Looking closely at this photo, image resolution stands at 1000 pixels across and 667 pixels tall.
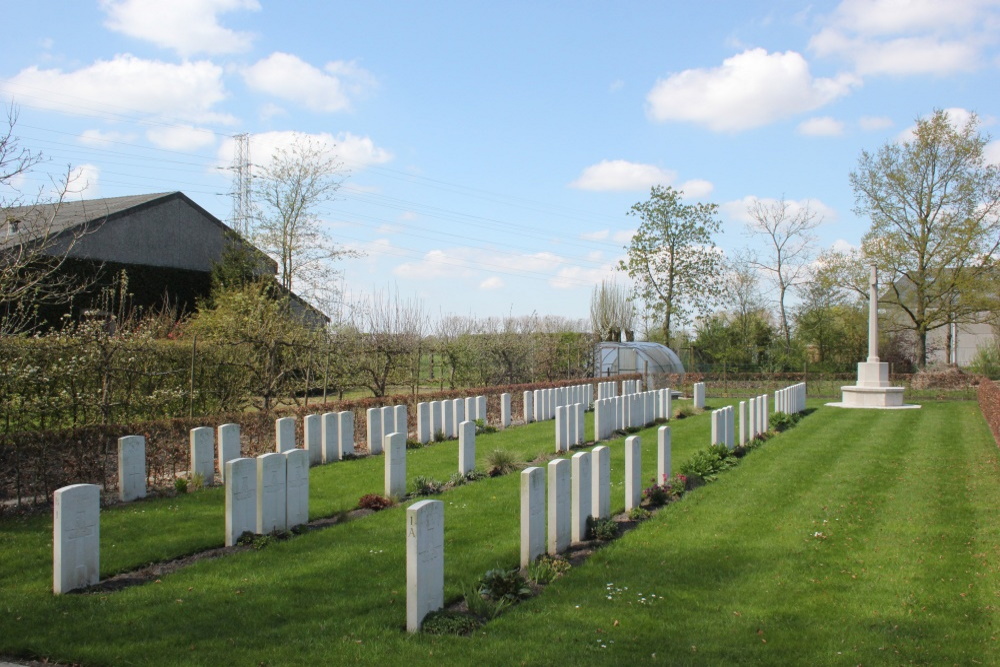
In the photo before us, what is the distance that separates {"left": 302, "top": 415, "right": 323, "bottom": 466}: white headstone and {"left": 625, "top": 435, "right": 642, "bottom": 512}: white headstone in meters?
5.11

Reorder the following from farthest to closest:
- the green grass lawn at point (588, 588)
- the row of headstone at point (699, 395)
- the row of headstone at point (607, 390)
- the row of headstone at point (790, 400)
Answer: the row of headstone at point (607, 390)
the row of headstone at point (699, 395)
the row of headstone at point (790, 400)
the green grass lawn at point (588, 588)

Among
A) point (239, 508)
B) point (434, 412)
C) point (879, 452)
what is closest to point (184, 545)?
point (239, 508)

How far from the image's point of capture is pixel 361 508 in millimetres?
8547

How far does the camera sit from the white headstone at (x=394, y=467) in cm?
908

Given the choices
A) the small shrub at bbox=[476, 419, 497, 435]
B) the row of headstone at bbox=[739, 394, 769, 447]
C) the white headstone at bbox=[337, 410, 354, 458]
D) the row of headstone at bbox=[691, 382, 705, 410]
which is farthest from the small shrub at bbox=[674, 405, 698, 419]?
the white headstone at bbox=[337, 410, 354, 458]

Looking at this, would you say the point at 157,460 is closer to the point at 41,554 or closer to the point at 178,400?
the point at 178,400

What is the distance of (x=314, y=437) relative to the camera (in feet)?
38.6

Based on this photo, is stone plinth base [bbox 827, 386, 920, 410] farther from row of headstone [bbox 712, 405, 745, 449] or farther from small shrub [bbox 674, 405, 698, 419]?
row of headstone [bbox 712, 405, 745, 449]

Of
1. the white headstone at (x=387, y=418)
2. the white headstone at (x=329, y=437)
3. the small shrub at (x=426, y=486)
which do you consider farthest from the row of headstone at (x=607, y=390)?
the small shrub at (x=426, y=486)

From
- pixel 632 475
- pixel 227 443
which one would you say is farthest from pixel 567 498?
pixel 227 443

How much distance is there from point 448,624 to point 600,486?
306 centimetres

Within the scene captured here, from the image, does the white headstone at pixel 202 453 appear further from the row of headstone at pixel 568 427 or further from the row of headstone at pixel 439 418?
the row of headstone at pixel 568 427

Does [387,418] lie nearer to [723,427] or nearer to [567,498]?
[723,427]

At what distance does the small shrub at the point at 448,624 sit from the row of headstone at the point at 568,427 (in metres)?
7.94
